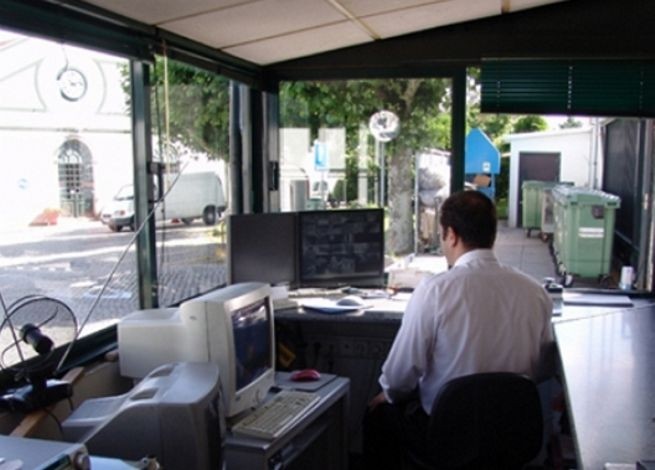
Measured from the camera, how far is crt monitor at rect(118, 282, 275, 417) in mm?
2199

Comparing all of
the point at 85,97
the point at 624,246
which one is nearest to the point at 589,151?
the point at 624,246

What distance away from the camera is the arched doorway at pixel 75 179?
2.48 m

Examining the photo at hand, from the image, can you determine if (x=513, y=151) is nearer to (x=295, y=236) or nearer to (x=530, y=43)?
(x=530, y=43)

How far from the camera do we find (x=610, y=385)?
1.89m

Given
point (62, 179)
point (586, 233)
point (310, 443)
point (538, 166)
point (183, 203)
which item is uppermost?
point (538, 166)

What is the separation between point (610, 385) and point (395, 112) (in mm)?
2361

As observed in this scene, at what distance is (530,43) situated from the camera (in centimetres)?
357

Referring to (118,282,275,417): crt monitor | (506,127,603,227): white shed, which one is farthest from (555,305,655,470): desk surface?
(506,127,603,227): white shed

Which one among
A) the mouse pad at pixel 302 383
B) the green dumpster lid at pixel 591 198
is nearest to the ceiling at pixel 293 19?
the mouse pad at pixel 302 383

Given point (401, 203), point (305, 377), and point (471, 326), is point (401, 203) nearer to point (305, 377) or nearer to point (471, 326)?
point (305, 377)

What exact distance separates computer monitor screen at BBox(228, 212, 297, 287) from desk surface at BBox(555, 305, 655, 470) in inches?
53.2

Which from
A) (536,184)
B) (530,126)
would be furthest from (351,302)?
(530,126)

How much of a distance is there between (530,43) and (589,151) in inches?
132

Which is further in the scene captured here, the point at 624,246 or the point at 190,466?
the point at 624,246
